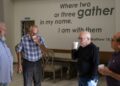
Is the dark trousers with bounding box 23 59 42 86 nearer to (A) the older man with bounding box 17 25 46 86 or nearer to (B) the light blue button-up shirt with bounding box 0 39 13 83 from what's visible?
(A) the older man with bounding box 17 25 46 86

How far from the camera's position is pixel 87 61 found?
15.9 ft

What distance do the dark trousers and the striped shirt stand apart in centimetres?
9

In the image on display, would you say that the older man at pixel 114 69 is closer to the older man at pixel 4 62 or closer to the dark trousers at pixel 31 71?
the older man at pixel 4 62

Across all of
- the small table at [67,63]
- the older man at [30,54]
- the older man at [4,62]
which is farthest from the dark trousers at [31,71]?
the small table at [67,63]

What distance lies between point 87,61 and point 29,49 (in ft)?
6.03

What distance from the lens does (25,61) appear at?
6379 mm

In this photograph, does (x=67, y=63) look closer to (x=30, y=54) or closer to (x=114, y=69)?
(x=30, y=54)

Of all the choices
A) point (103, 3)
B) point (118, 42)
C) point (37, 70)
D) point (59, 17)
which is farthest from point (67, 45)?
point (118, 42)

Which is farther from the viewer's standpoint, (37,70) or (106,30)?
(106,30)

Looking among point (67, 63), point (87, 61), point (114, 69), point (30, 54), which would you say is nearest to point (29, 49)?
point (30, 54)

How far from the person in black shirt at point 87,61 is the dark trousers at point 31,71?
A: 65.8 inches

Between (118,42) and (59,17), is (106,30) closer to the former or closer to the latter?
(59,17)

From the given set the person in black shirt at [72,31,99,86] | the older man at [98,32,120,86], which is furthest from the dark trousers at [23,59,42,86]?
the older man at [98,32,120,86]

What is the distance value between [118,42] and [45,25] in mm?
8359
